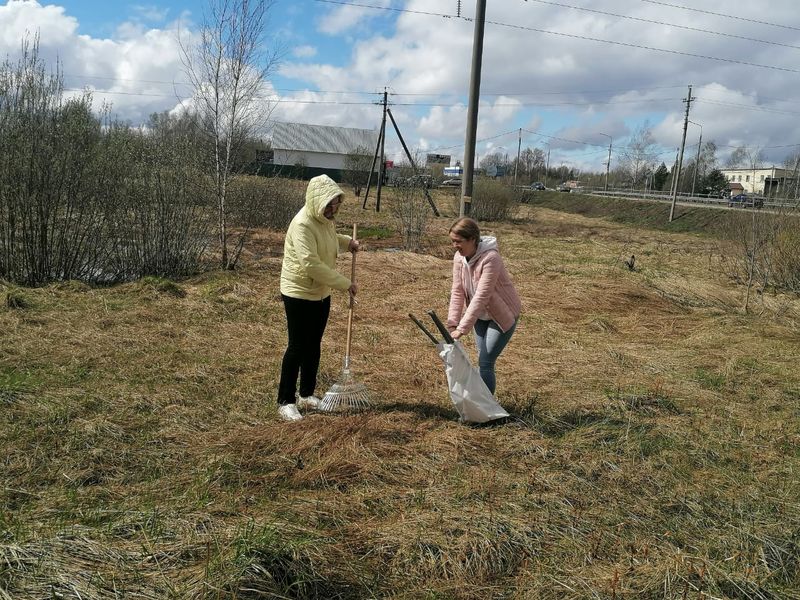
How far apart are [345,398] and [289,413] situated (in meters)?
0.41

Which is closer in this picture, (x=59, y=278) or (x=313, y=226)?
(x=313, y=226)

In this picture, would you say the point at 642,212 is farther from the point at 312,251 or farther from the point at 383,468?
the point at 383,468

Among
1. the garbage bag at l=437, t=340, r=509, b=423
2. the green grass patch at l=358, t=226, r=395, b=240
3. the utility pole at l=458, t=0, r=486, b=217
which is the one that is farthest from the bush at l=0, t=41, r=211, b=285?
the green grass patch at l=358, t=226, r=395, b=240

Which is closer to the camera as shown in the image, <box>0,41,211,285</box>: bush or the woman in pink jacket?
the woman in pink jacket

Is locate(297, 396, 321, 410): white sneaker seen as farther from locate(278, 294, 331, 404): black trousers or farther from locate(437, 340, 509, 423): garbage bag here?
locate(437, 340, 509, 423): garbage bag

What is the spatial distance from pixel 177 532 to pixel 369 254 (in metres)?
11.0

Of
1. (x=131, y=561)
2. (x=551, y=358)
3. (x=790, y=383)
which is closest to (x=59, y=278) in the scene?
(x=551, y=358)

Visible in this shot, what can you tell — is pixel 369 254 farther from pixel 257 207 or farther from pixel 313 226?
pixel 313 226

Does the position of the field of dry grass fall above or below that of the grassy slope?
below

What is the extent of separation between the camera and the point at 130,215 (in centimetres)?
948

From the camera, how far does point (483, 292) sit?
12.8 feet

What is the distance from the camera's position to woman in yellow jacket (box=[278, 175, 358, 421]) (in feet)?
12.6

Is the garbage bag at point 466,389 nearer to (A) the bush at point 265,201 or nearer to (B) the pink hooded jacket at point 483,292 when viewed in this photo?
(B) the pink hooded jacket at point 483,292

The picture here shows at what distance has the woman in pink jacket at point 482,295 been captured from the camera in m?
3.92
